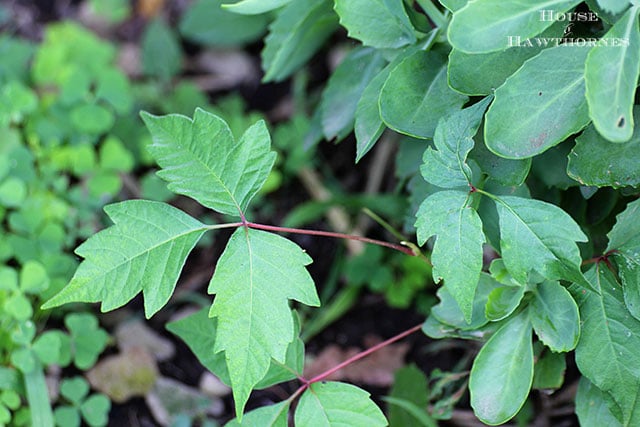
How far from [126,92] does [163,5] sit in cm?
70

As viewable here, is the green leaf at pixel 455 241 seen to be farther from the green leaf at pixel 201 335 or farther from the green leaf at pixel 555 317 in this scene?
the green leaf at pixel 201 335

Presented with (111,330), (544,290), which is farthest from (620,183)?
(111,330)

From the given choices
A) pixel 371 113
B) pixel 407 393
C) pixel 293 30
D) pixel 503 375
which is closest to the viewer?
pixel 503 375

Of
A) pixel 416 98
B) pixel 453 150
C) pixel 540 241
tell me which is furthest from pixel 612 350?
pixel 416 98

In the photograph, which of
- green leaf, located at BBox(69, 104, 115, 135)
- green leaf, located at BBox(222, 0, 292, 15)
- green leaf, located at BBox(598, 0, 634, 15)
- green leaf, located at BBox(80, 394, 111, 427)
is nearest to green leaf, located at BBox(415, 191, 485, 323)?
green leaf, located at BBox(598, 0, 634, 15)

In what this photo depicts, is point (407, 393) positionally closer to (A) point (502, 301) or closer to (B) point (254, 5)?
(A) point (502, 301)

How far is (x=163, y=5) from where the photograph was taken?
2.78 metres

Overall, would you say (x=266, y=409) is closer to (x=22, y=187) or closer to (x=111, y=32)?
(x=22, y=187)

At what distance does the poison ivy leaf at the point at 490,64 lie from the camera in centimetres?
117

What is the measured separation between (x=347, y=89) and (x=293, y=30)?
17 centimetres

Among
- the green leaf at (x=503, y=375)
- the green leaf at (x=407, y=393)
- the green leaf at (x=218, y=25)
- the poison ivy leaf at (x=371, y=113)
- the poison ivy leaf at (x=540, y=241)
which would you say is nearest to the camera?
the poison ivy leaf at (x=540, y=241)

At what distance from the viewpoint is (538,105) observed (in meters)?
1.10

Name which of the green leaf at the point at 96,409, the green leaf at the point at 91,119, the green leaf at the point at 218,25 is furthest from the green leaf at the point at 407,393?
the green leaf at the point at 218,25

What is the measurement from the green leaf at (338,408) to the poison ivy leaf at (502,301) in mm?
256
